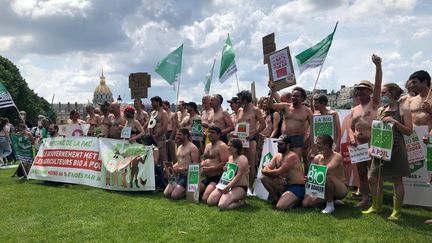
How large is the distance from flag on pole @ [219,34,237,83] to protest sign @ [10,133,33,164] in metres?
6.35

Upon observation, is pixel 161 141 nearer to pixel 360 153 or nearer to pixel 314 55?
pixel 314 55

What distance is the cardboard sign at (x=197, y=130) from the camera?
1167cm

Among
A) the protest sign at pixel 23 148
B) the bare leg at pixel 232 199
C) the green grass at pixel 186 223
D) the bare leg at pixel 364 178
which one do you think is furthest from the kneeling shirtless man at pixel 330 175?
the protest sign at pixel 23 148

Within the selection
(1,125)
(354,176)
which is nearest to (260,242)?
(354,176)

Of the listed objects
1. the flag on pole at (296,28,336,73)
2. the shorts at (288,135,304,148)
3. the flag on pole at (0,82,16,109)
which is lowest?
the shorts at (288,135,304,148)

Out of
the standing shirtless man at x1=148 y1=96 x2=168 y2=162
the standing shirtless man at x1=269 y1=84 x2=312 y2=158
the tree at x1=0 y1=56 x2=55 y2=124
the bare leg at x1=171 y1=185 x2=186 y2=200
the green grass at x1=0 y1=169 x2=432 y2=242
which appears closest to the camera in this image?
the green grass at x1=0 y1=169 x2=432 y2=242

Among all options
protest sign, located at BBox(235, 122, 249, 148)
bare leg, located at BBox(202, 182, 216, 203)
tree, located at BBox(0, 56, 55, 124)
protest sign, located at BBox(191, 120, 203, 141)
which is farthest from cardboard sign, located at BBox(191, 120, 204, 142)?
tree, located at BBox(0, 56, 55, 124)

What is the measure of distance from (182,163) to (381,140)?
4397 millimetres

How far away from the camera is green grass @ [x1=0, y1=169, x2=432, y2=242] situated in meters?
6.26

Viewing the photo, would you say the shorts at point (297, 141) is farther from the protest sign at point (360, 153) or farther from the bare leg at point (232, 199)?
the bare leg at point (232, 199)

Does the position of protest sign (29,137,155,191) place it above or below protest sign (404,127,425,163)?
below

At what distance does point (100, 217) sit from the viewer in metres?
7.79

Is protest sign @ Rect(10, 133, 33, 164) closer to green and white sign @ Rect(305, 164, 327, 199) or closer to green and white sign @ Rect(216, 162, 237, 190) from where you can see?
green and white sign @ Rect(216, 162, 237, 190)

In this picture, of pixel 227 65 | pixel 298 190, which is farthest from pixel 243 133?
pixel 227 65
